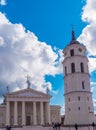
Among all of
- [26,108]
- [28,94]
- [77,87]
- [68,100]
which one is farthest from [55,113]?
[77,87]

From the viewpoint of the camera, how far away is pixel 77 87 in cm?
4134

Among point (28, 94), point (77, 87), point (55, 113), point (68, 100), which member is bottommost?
point (55, 113)

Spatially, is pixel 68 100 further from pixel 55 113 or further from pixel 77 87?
pixel 55 113

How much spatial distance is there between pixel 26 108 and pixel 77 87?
20.8 m

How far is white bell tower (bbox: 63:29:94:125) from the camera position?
132 ft

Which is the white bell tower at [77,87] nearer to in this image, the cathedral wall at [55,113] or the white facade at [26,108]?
the white facade at [26,108]

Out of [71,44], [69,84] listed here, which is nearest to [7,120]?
[69,84]

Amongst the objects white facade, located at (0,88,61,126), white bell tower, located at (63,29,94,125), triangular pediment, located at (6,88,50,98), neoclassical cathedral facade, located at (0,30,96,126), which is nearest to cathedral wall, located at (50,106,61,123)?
white facade, located at (0,88,61,126)

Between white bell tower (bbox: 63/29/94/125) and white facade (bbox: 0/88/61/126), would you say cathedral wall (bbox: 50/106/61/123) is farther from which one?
white bell tower (bbox: 63/29/94/125)

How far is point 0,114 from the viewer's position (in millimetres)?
56219

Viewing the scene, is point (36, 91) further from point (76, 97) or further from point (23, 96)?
point (76, 97)

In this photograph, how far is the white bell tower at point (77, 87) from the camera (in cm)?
4025

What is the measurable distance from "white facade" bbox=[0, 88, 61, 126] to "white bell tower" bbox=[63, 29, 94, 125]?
14.6m

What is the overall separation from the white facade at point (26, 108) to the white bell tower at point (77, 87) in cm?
1460
